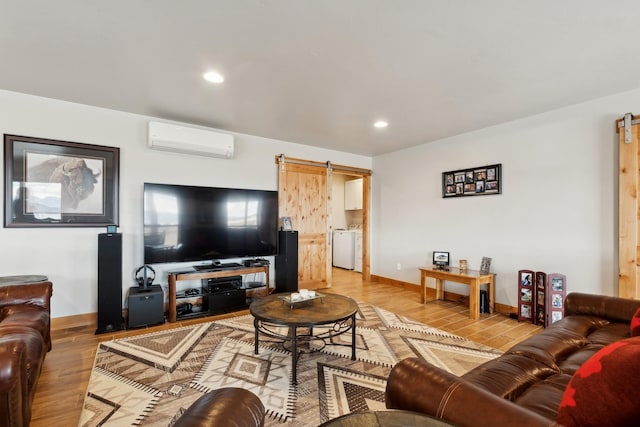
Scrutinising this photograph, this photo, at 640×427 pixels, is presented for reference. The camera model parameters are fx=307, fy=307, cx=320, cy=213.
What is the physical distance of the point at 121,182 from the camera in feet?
11.6

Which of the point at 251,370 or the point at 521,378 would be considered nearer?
the point at 521,378

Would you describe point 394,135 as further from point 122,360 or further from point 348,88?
point 122,360

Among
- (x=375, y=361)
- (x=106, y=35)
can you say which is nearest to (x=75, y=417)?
(x=375, y=361)

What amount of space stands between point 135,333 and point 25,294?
1033 millimetres

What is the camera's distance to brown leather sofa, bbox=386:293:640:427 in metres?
0.87

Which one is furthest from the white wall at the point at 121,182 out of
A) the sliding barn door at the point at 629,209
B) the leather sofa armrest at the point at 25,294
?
the sliding barn door at the point at 629,209

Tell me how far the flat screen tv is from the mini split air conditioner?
467mm

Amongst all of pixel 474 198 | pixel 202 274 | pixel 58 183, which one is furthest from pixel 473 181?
pixel 58 183

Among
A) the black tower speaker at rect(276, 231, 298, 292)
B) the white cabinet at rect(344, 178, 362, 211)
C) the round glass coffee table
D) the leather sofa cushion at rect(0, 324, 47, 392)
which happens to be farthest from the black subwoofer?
the white cabinet at rect(344, 178, 362, 211)

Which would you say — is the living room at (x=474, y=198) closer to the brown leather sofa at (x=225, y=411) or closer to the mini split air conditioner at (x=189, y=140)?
the mini split air conditioner at (x=189, y=140)

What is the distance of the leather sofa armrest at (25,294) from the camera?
2256 millimetres

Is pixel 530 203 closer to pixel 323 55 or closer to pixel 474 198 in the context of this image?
pixel 474 198

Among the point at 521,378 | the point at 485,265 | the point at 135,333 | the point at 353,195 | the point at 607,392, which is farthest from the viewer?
the point at 353,195

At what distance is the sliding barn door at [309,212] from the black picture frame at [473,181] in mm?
1893
